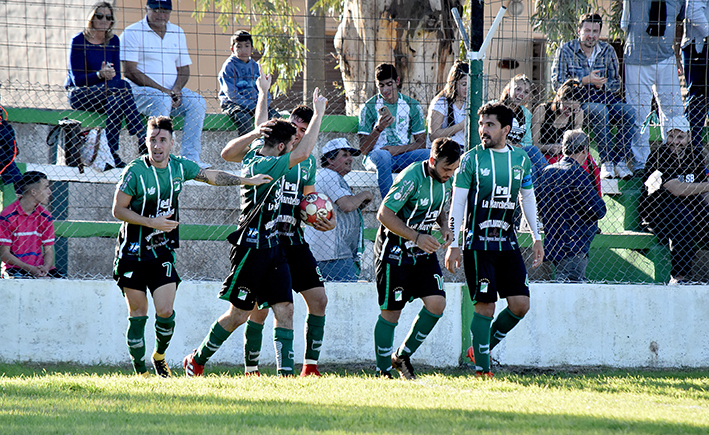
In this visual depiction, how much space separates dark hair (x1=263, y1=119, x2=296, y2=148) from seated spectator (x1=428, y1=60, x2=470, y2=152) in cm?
246

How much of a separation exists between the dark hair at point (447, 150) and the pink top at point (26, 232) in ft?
13.2

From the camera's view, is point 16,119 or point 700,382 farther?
point 16,119

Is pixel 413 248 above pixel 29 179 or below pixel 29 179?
below

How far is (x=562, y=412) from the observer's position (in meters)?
4.58

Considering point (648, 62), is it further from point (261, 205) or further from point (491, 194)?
point (261, 205)

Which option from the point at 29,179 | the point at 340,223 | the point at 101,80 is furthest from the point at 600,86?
the point at 29,179

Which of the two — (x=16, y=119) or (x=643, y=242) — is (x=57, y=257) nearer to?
(x=16, y=119)

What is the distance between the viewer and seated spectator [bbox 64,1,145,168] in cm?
859

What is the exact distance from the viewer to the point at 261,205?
19.9ft

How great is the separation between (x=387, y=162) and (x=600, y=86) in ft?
8.92

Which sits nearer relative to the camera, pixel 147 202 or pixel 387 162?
pixel 147 202

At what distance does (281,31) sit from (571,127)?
858cm

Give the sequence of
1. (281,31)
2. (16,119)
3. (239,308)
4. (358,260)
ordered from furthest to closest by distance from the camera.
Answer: (281,31) < (16,119) < (358,260) < (239,308)

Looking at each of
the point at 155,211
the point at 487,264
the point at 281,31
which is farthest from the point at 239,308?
the point at 281,31
